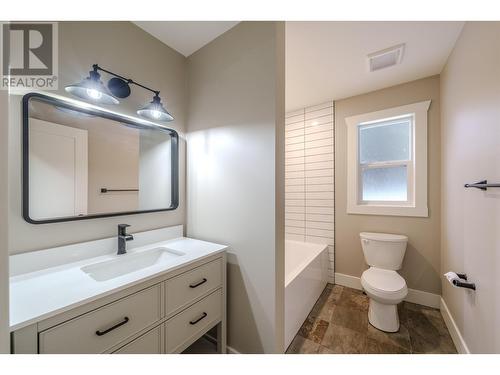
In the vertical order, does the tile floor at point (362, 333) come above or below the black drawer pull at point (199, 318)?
below

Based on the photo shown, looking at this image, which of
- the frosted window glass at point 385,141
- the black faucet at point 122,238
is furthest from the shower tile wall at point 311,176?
the black faucet at point 122,238


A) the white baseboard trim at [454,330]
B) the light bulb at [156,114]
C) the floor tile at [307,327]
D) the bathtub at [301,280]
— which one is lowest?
the floor tile at [307,327]

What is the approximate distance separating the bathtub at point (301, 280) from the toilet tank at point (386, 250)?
0.50 meters

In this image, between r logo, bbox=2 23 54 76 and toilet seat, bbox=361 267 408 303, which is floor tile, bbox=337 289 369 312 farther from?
r logo, bbox=2 23 54 76

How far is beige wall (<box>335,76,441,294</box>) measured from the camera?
1989 mm

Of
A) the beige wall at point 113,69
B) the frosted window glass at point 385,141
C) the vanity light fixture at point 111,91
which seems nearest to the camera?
the beige wall at point 113,69

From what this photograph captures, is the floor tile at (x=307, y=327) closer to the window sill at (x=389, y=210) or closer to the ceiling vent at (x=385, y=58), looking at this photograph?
the window sill at (x=389, y=210)

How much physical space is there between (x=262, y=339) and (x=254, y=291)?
0.30m

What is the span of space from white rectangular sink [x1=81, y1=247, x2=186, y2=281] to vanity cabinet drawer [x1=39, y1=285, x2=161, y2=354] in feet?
1.03

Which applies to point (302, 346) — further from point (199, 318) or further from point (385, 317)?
point (199, 318)

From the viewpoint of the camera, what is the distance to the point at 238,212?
4.62ft

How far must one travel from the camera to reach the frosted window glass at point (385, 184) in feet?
7.30
